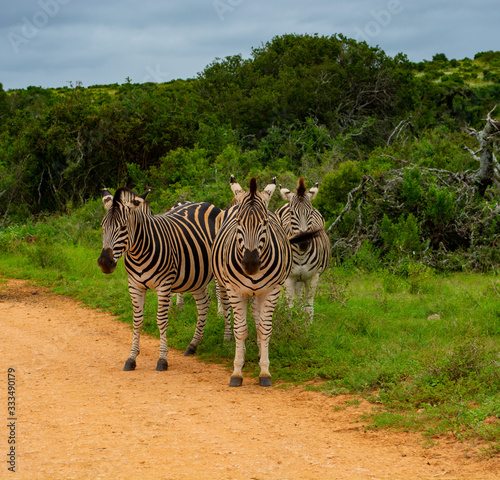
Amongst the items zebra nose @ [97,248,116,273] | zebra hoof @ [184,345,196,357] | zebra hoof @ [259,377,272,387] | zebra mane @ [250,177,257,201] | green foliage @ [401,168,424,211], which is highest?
green foliage @ [401,168,424,211]

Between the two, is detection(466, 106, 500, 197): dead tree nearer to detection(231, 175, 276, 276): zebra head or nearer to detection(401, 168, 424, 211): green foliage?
detection(401, 168, 424, 211): green foliage

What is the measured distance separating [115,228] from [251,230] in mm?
1623

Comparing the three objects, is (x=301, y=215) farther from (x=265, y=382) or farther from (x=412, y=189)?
(x=412, y=189)

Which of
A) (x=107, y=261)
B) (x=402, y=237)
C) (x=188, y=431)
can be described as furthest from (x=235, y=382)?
(x=402, y=237)

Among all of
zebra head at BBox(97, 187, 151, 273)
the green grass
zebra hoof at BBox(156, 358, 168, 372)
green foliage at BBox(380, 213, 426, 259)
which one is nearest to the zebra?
the green grass

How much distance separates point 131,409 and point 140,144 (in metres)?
14.0

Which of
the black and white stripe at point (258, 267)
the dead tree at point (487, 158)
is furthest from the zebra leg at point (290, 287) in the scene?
the dead tree at point (487, 158)

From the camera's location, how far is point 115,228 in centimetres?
637

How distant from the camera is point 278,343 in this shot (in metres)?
6.90

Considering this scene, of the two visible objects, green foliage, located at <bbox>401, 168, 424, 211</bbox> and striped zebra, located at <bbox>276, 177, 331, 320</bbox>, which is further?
green foliage, located at <bbox>401, 168, 424, 211</bbox>

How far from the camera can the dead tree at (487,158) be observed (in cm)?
Answer: 1212

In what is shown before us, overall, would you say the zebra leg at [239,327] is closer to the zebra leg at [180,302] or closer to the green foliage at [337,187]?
the zebra leg at [180,302]

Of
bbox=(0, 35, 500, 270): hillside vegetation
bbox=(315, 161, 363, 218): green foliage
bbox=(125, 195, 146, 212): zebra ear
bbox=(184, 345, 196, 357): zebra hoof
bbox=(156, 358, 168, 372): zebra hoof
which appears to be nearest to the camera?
bbox=(125, 195, 146, 212): zebra ear

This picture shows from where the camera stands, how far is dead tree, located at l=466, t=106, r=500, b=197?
39.8ft
